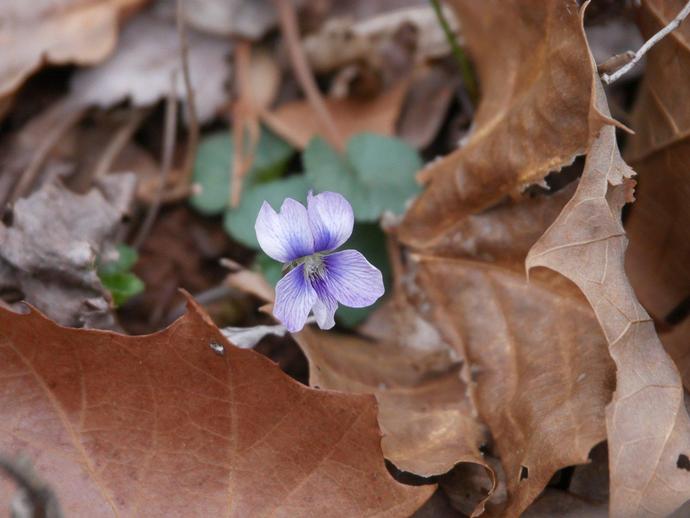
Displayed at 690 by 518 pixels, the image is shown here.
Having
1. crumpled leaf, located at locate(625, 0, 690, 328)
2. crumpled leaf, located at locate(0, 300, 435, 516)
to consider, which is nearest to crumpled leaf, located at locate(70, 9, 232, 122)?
crumpled leaf, located at locate(0, 300, 435, 516)

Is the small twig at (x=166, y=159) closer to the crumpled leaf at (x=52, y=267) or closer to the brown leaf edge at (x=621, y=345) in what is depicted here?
the crumpled leaf at (x=52, y=267)

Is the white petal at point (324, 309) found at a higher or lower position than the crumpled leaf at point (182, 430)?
higher

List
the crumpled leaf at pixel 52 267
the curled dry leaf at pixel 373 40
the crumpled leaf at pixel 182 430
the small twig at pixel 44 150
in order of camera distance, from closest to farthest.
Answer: the crumpled leaf at pixel 182 430 → the crumpled leaf at pixel 52 267 → the small twig at pixel 44 150 → the curled dry leaf at pixel 373 40

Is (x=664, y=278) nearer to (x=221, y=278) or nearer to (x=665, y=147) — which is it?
(x=665, y=147)

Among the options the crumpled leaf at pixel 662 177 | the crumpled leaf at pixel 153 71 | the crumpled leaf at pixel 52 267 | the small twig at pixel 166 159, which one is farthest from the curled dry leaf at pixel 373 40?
the crumpled leaf at pixel 52 267

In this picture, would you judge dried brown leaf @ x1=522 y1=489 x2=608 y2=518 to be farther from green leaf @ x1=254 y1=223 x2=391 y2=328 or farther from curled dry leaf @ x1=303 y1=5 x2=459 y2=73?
curled dry leaf @ x1=303 y1=5 x2=459 y2=73

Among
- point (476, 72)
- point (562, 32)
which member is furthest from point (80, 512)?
point (476, 72)
